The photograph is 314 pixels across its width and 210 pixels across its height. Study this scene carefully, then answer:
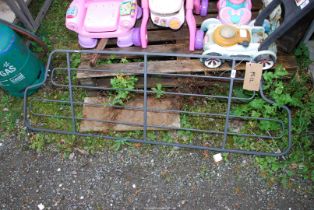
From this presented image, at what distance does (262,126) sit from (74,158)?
62.1 inches

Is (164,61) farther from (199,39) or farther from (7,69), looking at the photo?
(7,69)

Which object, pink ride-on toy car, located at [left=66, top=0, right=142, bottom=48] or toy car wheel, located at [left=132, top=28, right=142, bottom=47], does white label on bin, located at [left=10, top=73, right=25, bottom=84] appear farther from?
toy car wheel, located at [left=132, top=28, right=142, bottom=47]

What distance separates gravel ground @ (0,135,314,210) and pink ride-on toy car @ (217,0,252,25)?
115 cm

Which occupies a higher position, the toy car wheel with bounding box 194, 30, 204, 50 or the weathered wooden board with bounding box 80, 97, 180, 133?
the toy car wheel with bounding box 194, 30, 204, 50

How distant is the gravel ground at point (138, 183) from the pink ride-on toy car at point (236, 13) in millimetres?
1150

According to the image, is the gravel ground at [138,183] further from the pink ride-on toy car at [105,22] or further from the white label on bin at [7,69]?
the pink ride-on toy car at [105,22]

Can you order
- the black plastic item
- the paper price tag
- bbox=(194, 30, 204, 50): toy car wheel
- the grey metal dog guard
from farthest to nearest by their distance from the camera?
bbox=(194, 30, 204, 50): toy car wheel < the grey metal dog guard < the paper price tag < the black plastic item

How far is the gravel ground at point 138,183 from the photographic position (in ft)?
8.78

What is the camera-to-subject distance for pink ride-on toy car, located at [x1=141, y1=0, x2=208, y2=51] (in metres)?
2.89

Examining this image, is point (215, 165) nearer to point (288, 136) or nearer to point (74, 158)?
point (288, 136)

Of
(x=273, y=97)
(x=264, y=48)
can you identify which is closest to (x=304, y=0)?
(x=264, y=48)

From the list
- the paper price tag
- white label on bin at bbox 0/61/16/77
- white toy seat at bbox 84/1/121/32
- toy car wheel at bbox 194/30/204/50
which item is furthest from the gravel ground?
white toy seat at bbox 84/1/121/32

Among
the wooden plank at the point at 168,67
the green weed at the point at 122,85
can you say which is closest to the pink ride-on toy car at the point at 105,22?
the wooden plank at the point at 168,67

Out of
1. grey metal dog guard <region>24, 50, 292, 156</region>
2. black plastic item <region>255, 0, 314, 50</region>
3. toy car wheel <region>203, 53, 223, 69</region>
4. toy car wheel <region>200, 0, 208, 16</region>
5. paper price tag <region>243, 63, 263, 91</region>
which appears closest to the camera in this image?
black plastic item <region>255, 0, 314, 50</region>
